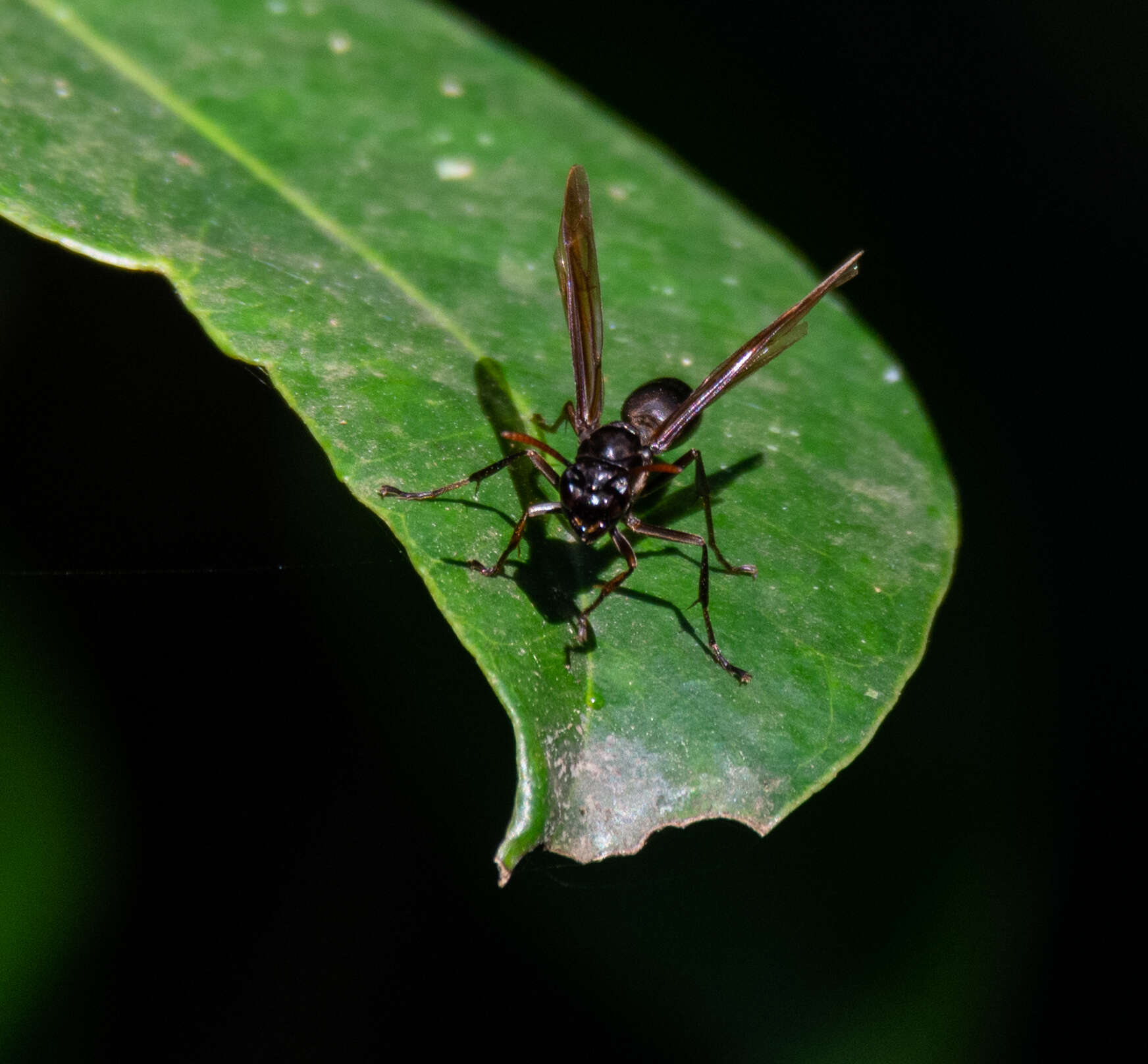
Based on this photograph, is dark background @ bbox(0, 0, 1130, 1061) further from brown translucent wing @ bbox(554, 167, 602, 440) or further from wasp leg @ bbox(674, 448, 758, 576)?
wasp leg @ bbox(674, 448, 758, 576)

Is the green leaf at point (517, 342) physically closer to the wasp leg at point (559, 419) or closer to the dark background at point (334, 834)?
the wasp leg at point (559, 419)

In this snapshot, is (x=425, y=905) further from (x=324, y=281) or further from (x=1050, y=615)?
(x=1050, y=615)

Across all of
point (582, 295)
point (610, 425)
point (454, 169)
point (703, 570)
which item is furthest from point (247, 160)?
point (703, 570)

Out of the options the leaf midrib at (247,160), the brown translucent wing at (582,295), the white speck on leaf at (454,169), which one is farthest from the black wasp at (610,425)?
the white speck on leaf at (454,169)

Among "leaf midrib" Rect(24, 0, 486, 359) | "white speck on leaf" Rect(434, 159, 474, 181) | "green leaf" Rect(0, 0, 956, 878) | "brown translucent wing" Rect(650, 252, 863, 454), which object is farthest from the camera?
"white speck on leaf" Rect(434, 159, 474, 181)

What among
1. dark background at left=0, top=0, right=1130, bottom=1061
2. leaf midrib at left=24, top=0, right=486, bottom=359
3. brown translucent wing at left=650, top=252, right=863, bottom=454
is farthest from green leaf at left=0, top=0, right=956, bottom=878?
dark background at left=0, top=0, right=1130, bottom=1061

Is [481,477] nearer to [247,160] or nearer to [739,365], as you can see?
[739,365]
